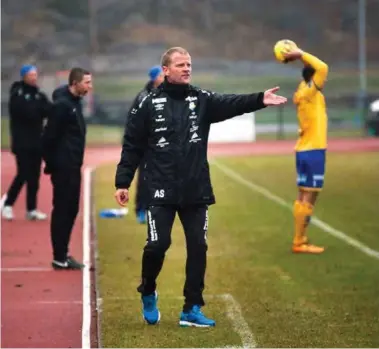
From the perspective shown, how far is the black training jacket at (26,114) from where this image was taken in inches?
618

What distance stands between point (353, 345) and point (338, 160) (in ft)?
67.5

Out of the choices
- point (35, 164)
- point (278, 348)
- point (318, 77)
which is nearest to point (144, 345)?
point (278, 348)

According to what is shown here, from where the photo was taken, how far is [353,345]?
8031mm

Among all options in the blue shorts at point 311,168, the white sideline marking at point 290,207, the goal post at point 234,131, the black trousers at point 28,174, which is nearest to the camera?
the blue shorts at point 311,168

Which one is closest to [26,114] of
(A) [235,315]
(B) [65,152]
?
(B) [65,152]

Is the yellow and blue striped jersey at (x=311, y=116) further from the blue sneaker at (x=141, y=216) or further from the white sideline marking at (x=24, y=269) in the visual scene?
the blue sneaker at (x=141, y=216)

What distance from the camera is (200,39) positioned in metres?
55.8

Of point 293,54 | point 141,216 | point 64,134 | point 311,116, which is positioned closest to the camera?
point 64,134

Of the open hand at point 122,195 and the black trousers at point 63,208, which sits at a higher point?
the open hand at point 122,195

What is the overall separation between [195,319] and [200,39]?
47709 millimetres

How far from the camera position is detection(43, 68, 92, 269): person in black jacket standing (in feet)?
37.7

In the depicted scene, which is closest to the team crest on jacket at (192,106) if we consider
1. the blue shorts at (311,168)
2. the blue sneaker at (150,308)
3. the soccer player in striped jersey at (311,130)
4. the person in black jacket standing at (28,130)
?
the blue sneaker at (150,308)

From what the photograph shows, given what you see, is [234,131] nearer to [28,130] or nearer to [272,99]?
[28,130]

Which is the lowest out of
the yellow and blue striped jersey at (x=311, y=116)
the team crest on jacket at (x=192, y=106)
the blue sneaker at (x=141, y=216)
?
the blue sneaker at (x=141, y=216)
